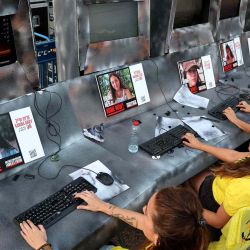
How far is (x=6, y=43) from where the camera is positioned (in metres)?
1.57

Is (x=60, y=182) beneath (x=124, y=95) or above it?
beneath

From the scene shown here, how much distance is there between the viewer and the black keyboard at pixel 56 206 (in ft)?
4.35

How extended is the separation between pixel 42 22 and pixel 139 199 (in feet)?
5.90

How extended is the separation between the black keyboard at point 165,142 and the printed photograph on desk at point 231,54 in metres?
1.20

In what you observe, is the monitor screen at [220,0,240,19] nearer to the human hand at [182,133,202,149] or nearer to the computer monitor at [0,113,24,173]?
the human hand at [182,133,202,149]

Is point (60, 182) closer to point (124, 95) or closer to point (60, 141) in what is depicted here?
point (60, 141)

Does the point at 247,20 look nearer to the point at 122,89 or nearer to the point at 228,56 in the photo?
the point at 228,56

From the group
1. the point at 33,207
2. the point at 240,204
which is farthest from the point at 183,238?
the point at 33,207

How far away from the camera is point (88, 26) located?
1.85m

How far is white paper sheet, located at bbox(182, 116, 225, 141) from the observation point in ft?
6.75

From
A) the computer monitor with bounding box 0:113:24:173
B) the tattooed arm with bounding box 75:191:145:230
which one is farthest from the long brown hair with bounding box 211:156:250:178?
the computer monitor with bounding box 0:113:24:173

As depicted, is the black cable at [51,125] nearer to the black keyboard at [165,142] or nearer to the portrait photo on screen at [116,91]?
the portrait photo on screen at [116,91]

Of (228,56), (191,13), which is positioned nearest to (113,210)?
(191,13)

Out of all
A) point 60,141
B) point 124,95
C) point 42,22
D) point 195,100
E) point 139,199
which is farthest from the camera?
point 42,22
